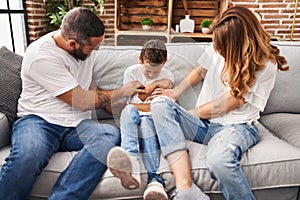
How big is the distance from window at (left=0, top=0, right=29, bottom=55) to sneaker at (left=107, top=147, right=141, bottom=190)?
2.17 metres

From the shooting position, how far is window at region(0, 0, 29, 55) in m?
2.73

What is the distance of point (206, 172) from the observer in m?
1.19

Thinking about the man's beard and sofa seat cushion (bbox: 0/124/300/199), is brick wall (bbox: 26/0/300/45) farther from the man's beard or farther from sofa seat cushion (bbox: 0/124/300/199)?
sofa seat cushion (bbox: 0/124/300/199)

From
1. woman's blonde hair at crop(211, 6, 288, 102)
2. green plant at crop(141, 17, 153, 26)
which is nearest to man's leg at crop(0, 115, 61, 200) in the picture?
woman's blonde hair at crop(211, 6, 288, 102)

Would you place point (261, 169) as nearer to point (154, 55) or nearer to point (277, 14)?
point (154, 55)

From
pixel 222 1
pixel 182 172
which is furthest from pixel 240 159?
pixel 222 1

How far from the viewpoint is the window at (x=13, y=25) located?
2731mm

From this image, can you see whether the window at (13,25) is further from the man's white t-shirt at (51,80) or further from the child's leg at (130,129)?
the child's leg at (130,129)

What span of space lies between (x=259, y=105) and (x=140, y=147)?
568 millimetres

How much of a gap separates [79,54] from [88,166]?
0.46m

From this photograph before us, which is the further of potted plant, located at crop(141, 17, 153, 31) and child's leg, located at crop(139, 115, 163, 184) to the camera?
potted plant, located at crop(141, 17, 153, 31)

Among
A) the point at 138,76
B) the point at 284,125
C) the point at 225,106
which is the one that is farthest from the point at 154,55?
the point at 284,125

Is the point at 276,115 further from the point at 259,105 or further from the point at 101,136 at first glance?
the point at 101,136

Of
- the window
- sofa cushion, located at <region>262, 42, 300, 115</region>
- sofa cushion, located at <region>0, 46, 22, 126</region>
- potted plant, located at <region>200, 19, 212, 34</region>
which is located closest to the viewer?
sofa cushion, located at <region>0, 46, 22, 126</region>
